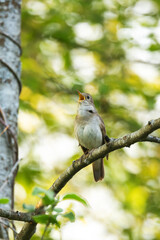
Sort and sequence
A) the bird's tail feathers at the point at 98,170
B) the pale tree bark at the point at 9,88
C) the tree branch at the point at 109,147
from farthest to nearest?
the bird's tail feathers at the point at 98,170, the pale tree bark at the point at 9,88, the tree branch at the point at 109,147

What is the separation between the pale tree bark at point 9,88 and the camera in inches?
146

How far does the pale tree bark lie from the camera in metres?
3.71

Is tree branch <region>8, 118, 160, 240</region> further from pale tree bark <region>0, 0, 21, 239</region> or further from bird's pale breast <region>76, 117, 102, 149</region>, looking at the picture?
bird's pale breast <region>76, 117, 102, 149</region>

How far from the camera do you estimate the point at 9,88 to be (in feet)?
13.1

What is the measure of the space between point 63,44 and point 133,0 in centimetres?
133

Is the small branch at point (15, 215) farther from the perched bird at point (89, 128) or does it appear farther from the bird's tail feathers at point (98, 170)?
the bird's tail feathers at point (98, 170)

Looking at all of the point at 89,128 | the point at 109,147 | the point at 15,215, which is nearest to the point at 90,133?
the point at 89,128

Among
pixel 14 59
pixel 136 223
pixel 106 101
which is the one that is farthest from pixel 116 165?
pixel 14 59

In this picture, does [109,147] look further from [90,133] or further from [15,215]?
[90,133]

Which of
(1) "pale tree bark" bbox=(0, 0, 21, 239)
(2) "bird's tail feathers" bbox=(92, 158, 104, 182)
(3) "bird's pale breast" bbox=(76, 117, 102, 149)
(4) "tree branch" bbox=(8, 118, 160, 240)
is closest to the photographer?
(4) "tree branch" bbox=(8, 118, 160, 240)

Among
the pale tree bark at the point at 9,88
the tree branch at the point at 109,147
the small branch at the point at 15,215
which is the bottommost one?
the small branch at the point at 15,215

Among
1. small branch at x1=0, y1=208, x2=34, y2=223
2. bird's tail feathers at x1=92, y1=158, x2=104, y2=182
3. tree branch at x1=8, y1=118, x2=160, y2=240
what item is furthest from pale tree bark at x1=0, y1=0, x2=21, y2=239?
bird's tail feathers at x1=92, y1=158, x2=104, y2=182

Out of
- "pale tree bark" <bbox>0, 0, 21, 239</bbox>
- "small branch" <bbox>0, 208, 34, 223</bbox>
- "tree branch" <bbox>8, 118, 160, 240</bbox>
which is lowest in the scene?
"small branch" <bbox>0, 208, 34, 223</bbox>

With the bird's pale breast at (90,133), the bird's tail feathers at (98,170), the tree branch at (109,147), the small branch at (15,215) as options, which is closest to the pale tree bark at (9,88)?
the tree branch at (109,147)
